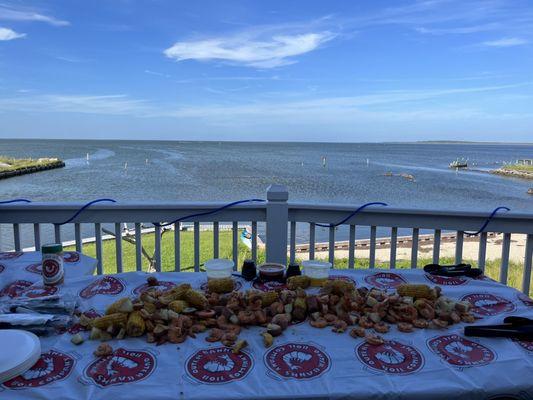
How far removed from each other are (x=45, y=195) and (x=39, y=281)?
23.9 metres

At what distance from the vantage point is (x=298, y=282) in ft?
4.53

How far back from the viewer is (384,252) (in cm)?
975

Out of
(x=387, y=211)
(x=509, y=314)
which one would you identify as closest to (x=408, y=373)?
(x=509, y=314)

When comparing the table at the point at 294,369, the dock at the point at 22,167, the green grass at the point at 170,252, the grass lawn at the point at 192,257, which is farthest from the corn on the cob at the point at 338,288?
the dock at the point at 22,167

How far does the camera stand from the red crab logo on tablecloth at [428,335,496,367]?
92 centimetres

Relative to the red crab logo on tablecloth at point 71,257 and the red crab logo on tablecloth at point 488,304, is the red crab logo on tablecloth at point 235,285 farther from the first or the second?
the red crab logo on tablecloth at point 488,304

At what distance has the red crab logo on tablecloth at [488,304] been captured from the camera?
4.07 ft

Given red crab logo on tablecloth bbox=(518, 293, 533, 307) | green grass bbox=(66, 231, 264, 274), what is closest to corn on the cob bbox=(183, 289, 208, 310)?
red crab logo on tablecloth bbox=(518, 293, 533, 307)

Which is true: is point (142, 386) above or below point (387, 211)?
below

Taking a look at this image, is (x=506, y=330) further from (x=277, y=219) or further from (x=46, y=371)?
(x=277, y=219)

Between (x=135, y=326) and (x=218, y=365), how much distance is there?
10.7 inches

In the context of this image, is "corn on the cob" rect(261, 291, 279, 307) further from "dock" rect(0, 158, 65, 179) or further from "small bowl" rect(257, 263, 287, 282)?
"dock" rect(0, 158, 65, 179)

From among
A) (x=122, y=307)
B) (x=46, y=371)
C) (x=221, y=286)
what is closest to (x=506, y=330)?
(x=221, y=286)

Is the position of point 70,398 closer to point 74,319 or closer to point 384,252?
point 74,319
